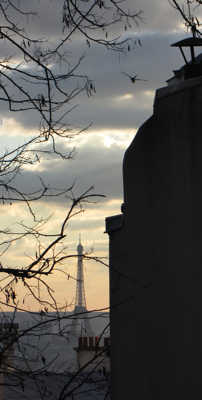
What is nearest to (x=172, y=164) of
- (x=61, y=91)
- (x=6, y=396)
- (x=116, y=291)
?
(x=116, y=291)

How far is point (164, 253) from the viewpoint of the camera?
11.1 meters

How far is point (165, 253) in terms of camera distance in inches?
436

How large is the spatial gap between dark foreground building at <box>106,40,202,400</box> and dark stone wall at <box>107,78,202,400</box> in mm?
14

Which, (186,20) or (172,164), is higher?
(186,20)

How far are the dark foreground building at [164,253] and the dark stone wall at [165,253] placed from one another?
0.05ft

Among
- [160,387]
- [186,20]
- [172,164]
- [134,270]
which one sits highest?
[186,20]

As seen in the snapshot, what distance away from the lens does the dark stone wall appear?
34.7 feet

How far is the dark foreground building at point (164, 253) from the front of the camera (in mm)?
10586

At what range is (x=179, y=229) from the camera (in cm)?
1078

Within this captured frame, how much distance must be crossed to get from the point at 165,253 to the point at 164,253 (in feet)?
0.09

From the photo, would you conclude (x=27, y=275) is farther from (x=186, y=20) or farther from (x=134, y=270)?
(x=134, y=270)

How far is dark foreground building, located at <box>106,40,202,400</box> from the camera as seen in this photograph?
10586mm

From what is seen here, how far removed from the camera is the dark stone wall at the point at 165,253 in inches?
417

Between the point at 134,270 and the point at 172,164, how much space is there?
1.94 metres
